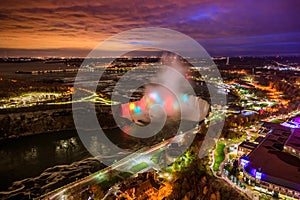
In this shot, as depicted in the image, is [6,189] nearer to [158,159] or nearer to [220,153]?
[158,159]

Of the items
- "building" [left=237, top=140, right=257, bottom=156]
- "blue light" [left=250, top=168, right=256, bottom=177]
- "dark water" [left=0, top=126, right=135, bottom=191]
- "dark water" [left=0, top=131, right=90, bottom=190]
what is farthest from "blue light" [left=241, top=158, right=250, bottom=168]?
"dark water" [left=0, top=131, right=90, bottom=190]

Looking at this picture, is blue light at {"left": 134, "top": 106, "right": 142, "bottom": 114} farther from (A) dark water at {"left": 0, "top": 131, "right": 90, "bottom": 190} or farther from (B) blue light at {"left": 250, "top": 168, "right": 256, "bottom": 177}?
(B) blue light at {"left": 250, "top": 168, "right": 256, "bottom": 177}

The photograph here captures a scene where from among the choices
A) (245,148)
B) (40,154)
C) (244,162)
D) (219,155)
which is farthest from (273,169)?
(40,154)

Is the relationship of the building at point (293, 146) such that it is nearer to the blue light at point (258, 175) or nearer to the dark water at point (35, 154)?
the blue light at point (258, 175)

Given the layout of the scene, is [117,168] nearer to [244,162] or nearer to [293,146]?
[244,162]

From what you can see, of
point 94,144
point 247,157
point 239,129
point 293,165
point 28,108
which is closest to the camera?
point 293,165

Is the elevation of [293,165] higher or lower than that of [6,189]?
higher

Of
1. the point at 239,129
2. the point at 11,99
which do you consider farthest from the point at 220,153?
the point at 11,99
